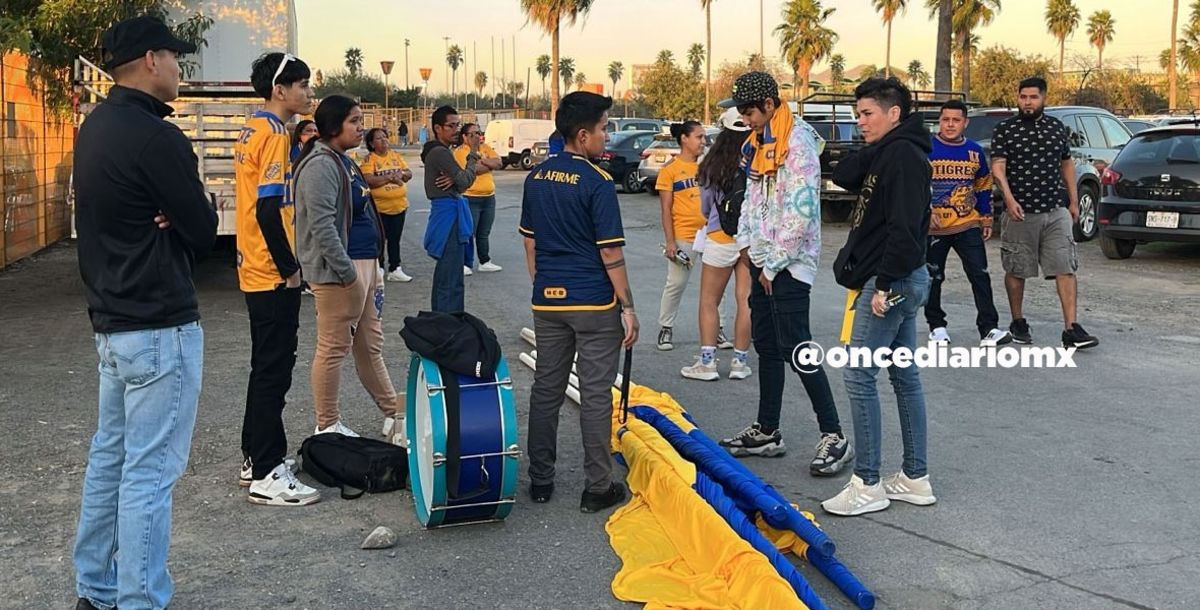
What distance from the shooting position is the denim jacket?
18.3 feet

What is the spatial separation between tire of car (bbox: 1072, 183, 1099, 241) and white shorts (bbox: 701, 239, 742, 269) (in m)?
10.5

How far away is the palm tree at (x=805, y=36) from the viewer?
67.2 m

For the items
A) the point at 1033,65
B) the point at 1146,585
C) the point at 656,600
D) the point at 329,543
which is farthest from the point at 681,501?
the point at 1033,65

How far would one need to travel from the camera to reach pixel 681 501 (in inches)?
182

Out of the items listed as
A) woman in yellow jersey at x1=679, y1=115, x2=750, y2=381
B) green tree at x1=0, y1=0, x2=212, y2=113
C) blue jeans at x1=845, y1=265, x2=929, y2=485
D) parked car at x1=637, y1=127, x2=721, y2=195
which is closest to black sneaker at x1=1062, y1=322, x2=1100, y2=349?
woman in yellow jersey at x1=679, y1=115, x2=750, y2=381

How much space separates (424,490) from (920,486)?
2.35 meters

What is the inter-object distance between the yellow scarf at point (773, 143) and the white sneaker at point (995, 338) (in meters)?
3.66

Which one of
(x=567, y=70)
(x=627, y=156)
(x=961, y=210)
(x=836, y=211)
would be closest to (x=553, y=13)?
(x=627, y=156)

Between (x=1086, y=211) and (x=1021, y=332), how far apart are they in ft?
27.3

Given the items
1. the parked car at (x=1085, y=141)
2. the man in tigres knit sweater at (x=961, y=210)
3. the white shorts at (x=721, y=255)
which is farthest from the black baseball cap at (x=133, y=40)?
the parked car at (x=1085, y=141)

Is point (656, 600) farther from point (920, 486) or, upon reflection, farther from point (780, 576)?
point (920, 486)

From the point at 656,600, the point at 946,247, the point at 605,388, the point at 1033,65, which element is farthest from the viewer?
the point at 1033,65

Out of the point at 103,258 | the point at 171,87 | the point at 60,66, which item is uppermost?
the point at 60,66

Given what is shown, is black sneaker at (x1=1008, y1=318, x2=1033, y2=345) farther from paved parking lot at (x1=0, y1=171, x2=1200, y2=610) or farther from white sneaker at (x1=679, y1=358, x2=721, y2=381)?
white sneaker at (x1=679, y1=358, x2=721, y2=381)
